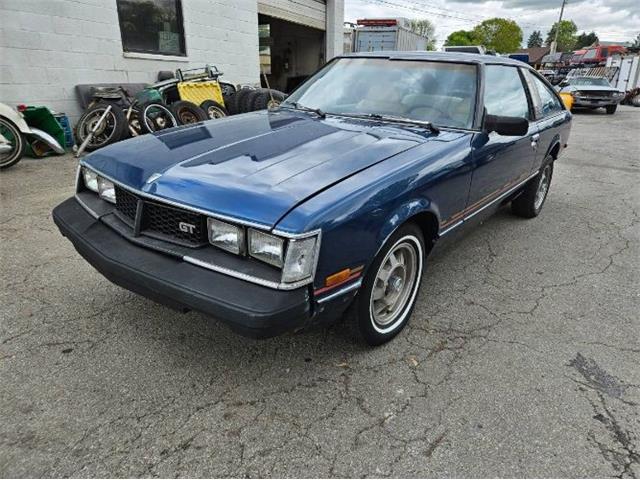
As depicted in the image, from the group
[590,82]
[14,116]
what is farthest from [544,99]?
[590,82]

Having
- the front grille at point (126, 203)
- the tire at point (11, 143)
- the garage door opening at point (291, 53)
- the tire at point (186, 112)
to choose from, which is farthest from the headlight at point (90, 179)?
the garage door opening at point (291, 53)

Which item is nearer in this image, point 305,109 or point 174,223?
point 174,223

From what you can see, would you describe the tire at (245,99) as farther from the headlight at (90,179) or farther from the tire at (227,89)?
the headlight at (90,179)

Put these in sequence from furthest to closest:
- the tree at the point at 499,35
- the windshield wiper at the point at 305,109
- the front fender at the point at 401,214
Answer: the tree at the point at 499,35 < the windshield wiper at the point at 305,109 < the front fender at the point at 401,214

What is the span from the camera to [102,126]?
6.79 meters

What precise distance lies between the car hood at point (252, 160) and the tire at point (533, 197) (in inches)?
90.8

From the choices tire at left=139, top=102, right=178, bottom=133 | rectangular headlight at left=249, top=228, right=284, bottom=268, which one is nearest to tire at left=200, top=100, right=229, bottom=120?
tire at left=139, top=102, right=178, bottom=133

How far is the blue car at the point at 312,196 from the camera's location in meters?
1.89

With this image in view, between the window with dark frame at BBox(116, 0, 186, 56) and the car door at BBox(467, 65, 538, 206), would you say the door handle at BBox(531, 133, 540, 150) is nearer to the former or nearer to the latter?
the car door at BBox(467, 65, 538, 206)

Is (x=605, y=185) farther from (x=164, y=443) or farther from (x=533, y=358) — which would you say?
(x=164, y=443)

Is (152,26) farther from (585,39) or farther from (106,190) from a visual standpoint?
(585,39)

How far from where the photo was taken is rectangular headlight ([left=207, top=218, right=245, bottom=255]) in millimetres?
1979

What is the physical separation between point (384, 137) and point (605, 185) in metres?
5.41

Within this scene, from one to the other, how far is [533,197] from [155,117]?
18.4ft
